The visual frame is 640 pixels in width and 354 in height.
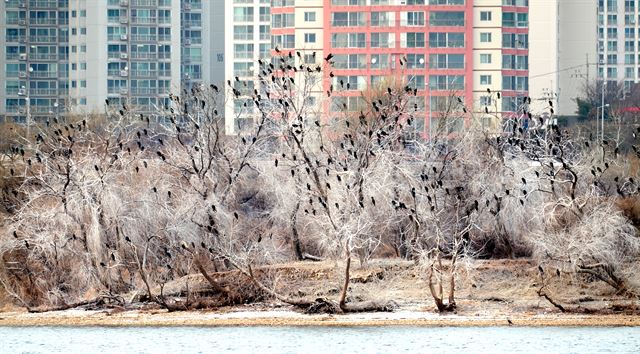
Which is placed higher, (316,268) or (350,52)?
(350,52)

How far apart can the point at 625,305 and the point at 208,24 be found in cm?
12277

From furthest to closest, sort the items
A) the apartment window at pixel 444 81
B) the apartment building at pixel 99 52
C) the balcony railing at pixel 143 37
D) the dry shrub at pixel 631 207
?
the balcony railing at pixel 143 37 → the apartment building at pixel 99 52 → the apartment window at pixel 444 81 → the dry shrub at pixel 631 207

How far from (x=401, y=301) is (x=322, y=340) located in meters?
6.81

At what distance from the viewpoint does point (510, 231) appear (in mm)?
62750

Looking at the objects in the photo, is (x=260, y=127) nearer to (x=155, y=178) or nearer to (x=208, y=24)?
(x=155, y=178)

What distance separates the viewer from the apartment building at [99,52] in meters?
166

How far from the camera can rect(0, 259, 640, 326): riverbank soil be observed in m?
54.4

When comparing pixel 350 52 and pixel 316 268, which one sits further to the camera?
pixel 350 52

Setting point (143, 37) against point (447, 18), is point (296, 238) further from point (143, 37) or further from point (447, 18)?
point (143, 37)

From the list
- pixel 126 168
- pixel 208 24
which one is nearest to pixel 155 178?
pixel 126 168

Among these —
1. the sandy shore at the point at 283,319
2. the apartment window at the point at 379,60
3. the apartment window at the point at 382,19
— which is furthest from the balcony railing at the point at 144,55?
the sandy shore at the point at 283,319

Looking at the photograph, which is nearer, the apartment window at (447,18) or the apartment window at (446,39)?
the apartment window at (447,18)

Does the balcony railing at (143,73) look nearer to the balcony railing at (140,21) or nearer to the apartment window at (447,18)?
the balcony railing at (140,21)

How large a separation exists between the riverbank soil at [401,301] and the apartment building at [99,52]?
336ft
